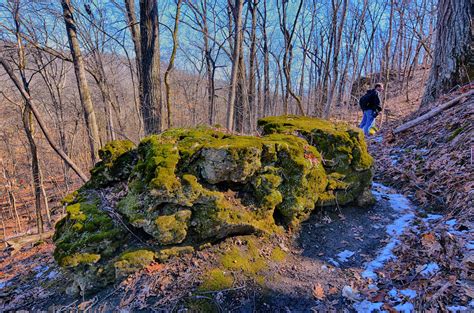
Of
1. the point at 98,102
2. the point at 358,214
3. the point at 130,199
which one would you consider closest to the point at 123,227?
the point at 130,199

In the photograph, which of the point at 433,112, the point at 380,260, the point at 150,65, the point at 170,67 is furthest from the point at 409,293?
the point at 170,67

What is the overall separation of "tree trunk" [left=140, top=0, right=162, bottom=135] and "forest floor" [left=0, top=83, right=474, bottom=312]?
12.5ft

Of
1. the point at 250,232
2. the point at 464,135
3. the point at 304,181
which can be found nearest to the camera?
the point at 250,232

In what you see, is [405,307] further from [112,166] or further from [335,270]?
[112,166]

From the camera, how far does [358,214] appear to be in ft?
13.0

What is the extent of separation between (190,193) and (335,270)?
1.96m

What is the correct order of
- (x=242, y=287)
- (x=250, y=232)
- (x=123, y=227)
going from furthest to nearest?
(x=250, y=232) < (x=123, y=227) < (x=242, y=287)

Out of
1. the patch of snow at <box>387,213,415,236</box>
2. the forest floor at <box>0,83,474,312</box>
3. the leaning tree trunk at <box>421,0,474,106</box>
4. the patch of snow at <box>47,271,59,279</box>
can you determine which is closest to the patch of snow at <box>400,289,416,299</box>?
the forest floor at <box>0,83,474,312</box>

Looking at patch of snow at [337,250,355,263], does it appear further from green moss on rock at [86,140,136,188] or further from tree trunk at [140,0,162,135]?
tree trunk at [140,0,162,135]

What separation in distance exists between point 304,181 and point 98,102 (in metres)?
17.8

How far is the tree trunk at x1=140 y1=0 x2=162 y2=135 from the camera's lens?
19.9 ft

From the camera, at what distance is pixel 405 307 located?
2.23 meters

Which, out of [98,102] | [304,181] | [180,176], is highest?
[98,102]

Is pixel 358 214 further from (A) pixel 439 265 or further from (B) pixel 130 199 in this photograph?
(B) pixel 130 199
